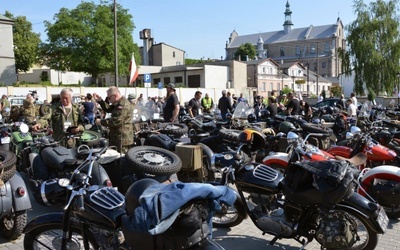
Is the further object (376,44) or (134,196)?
(376,44)

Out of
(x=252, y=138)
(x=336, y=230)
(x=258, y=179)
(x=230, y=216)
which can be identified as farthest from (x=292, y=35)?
(x=336, y=230)

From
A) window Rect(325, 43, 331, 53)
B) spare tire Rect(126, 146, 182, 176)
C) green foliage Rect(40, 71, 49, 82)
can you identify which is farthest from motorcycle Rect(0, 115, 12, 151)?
window Rect(325, 43, 331, 53)

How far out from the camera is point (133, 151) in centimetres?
555

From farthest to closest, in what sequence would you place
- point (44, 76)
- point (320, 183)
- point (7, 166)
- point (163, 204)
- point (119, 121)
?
point (44, 76) → point (119, 121) → point (7, 166) → point (320, 183) → point (163, 204)

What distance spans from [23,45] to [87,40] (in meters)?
14.1

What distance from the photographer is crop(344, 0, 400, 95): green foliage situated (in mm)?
34594

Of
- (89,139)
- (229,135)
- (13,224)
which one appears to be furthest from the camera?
(229,135)

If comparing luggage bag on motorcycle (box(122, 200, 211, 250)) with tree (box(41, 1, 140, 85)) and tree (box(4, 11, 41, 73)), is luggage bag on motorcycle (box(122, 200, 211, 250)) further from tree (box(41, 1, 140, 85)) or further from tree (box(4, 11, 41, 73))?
tree (box(4, 11, 41, 73))

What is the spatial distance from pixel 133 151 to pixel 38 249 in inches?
82.8

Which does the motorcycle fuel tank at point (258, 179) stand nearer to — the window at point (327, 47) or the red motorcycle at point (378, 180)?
the red motorcycle at point (378, 180)

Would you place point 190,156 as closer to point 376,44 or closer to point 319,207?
point 319,207

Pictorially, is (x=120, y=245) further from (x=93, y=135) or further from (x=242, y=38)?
(x=242, y=38)

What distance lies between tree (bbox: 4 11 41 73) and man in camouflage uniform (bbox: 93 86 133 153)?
4998 cm

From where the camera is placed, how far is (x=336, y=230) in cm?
381
